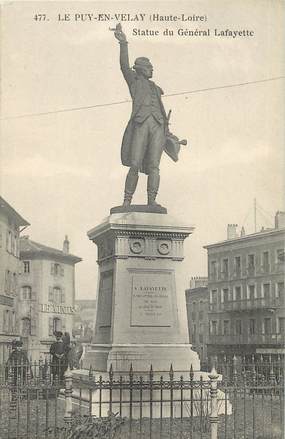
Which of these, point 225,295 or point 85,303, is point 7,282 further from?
point 85,303

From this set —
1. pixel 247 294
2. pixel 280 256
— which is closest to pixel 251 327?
pixel 247 294

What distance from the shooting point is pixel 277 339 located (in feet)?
152

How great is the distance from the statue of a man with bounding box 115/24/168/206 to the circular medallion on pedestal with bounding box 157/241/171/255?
2.37ft

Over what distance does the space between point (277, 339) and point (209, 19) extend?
1517 inches

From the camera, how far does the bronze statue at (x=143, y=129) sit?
10.3 meters

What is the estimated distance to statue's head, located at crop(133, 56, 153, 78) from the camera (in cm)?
1038

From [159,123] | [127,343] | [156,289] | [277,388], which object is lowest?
[277,388]

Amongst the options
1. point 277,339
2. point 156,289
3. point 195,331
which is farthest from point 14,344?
point 195,331

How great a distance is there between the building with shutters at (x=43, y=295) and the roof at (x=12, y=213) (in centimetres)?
1369

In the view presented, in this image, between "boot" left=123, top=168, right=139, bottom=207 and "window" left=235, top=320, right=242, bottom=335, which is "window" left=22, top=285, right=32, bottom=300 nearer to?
"window" left=235, top=320, right=242, bottom=335

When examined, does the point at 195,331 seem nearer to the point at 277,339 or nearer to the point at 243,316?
the point at 243,316

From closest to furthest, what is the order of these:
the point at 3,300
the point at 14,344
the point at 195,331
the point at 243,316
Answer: the point at 14,344 → the point at 3,300 → the point at 243,316 → the point at 195,331

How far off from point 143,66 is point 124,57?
1.06ft

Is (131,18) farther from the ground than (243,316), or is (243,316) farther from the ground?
(131,18)
